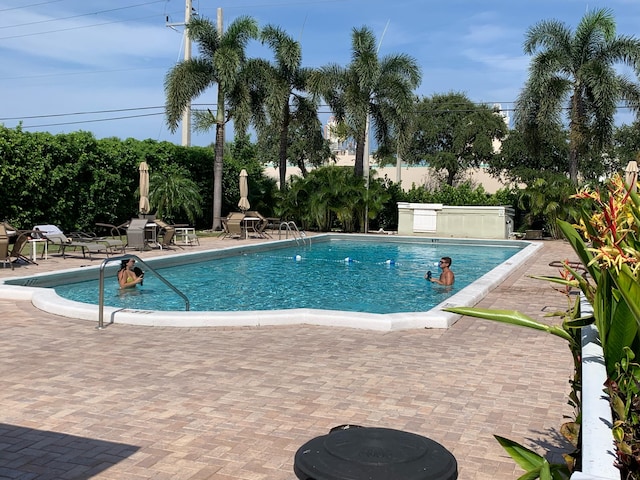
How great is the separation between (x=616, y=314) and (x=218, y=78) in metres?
23.2

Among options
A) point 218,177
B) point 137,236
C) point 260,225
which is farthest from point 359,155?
point 137,236

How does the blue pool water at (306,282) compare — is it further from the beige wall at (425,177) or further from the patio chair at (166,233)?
the beige wall at (425,177)

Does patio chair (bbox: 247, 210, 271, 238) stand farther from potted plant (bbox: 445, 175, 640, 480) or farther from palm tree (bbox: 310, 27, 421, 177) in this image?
potted plant (bbox: 445, 175, 640, 480)

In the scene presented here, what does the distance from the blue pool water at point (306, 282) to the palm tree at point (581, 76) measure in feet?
Result: 24.6

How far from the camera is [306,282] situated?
14.0m

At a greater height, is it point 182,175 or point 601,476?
point 182,175

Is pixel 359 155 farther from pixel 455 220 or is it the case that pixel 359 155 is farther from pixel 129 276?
pixel 129 276

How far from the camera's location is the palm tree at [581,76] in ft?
80.2

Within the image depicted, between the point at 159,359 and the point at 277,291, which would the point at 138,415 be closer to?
the point at 159,359

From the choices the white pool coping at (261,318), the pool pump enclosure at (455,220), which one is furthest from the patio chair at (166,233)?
the pool pump enclosure at (455,220)

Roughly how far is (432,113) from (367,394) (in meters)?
49.0

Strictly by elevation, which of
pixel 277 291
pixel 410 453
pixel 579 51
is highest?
pixel 579 51

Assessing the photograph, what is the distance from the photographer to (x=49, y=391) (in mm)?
5102

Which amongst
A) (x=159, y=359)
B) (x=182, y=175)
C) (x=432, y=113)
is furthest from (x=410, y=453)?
(x=432, y=113)
